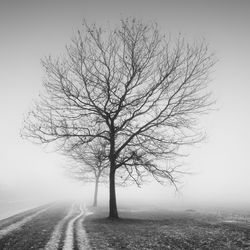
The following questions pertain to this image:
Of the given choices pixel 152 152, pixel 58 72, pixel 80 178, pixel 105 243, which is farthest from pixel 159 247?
pixel 80 178

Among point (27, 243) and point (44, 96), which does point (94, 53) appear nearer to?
point (44, 96)

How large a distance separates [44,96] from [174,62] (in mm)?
10131

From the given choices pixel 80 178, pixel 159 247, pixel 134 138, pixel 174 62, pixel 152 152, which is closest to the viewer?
pixel 159 247

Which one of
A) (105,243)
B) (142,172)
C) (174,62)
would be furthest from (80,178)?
(105,243)

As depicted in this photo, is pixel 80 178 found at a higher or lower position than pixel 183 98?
lower

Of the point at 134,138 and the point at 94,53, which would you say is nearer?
the point at 94,53

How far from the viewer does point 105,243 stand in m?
9.30

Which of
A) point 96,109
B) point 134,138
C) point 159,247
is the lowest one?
point 159,247

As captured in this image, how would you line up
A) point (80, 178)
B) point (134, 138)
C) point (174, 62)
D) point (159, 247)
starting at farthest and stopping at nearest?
point (80, 178) → point (134, 138) → point (174, 62) → point (159, 247)

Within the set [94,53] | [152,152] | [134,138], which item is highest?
[94,53]

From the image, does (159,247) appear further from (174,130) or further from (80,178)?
(80,178)

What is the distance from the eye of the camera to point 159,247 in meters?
8.98

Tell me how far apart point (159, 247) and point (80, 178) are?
3613 cm

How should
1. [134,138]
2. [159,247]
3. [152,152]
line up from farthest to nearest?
[134,138] → [152,152] → [159,247]
